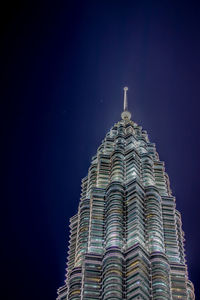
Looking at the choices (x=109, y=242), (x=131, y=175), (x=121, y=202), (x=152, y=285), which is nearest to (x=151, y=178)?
(x=131, y=175)

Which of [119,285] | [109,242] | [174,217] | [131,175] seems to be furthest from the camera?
[131,175]

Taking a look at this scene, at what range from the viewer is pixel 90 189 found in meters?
198

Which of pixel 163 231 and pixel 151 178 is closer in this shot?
pixel 163 231

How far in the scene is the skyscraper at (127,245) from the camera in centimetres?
15512

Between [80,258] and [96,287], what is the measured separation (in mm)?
15971

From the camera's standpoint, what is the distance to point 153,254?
16288 cm

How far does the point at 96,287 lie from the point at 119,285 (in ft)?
25.6

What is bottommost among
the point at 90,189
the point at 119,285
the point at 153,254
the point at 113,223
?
the point at 119,285

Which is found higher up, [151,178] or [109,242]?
[151,178]

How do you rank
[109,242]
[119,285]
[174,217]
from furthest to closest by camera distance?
[174,217] → [109,242] → [119,285]

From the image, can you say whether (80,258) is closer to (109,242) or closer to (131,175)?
(109,242)

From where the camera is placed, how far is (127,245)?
16800 centimetres

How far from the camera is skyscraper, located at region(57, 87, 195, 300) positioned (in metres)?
155

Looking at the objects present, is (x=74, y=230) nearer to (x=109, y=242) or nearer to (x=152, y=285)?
(x=109, y=242)
